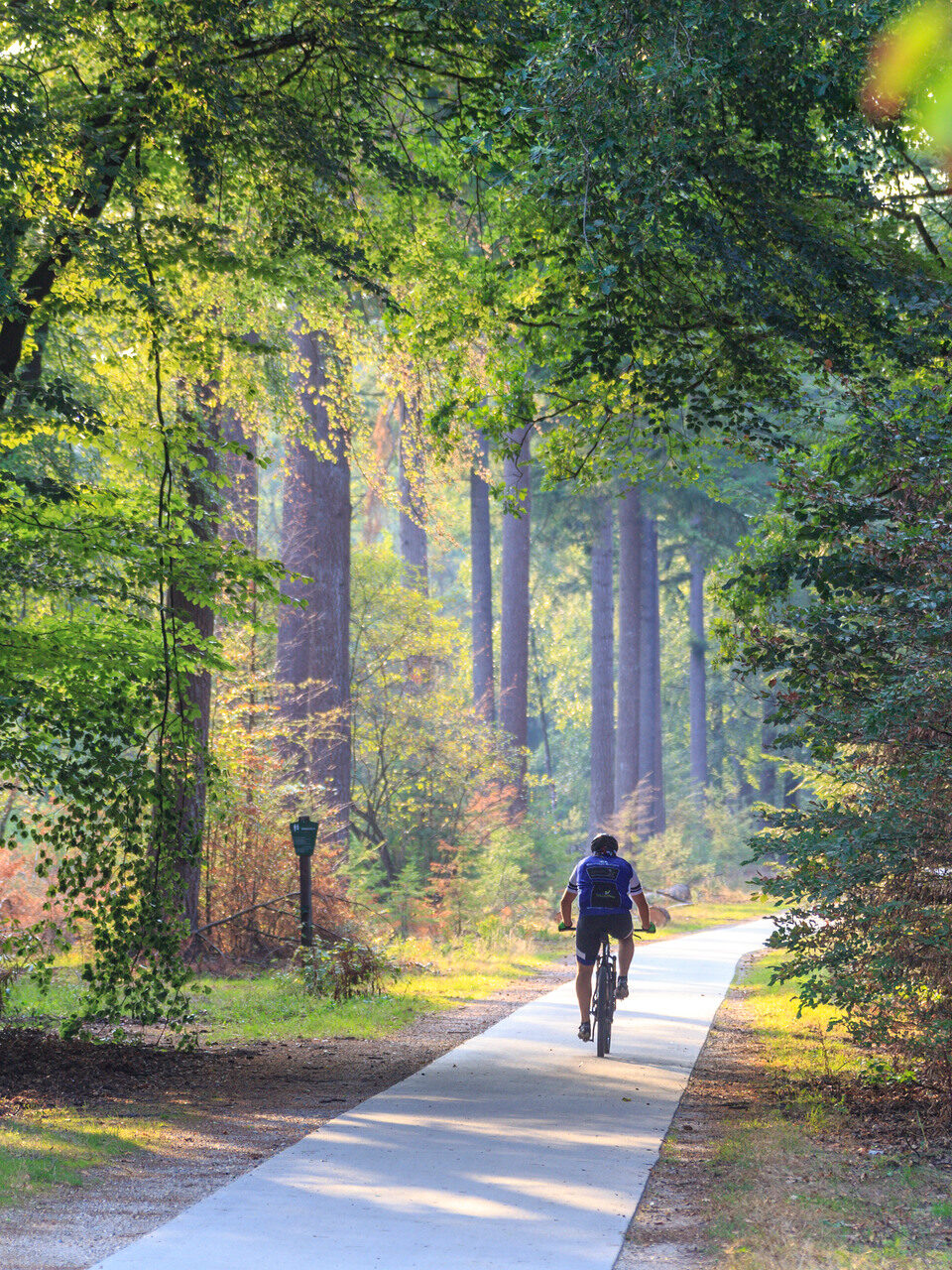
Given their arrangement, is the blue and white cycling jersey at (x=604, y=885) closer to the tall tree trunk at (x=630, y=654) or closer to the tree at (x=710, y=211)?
the tree at (x=710, y=211)

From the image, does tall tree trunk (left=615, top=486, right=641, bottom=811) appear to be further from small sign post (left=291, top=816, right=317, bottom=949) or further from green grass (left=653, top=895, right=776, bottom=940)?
small sign post (left=291, top=816, right=317, bottom=949)

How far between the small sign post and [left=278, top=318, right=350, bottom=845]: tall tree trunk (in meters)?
6.13

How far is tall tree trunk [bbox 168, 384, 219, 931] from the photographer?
880cm

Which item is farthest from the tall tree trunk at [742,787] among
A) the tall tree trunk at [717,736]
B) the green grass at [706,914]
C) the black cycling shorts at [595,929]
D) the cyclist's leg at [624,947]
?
the black cycling shorts at [595,929]

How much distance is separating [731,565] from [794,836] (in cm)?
260

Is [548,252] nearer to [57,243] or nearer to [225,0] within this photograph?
[225,0]

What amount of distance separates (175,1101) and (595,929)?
11.3 feet

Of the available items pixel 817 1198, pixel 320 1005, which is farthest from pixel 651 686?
pixel 817 1198

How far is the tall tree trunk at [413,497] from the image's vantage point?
14137 mm

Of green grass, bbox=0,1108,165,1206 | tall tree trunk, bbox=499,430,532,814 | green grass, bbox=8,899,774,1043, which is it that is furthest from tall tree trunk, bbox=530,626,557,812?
green grass, bbox=0,1108,165,1206

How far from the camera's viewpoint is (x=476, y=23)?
26.7 ft

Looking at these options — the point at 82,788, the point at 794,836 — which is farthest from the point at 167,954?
the point at 794,836

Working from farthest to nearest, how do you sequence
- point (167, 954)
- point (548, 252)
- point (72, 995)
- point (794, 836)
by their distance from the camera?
point (72, 995) → point (548, 252) → point (167, 954) → point (794, 836)

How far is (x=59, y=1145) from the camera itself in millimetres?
6707
